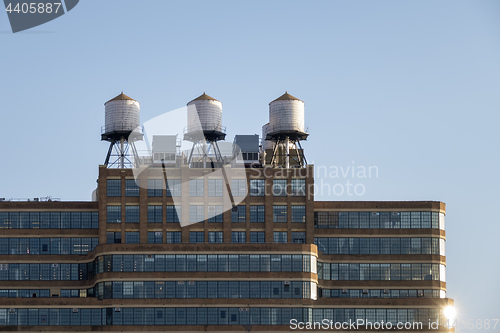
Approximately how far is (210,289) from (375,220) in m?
28.2

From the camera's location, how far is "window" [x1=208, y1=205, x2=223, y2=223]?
19500 cm

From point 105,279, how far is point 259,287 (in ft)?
72.0

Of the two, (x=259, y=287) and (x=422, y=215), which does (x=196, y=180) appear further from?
(x=422, y=215)

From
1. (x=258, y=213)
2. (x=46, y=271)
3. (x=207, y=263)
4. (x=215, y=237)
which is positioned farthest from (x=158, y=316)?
(x=258, y=213)

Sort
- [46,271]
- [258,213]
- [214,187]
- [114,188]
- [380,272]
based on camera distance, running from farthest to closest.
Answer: [380,272] → [46,271] → [214,187] → [258,213] → [114,188]

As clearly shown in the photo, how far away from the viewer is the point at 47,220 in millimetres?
198000

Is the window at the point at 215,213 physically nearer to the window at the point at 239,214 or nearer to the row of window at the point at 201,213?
the row of window at the point at 201,213

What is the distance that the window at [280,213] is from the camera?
196 m

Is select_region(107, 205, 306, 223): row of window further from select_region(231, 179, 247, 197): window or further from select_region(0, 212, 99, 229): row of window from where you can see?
select_region(0, 212, 99, 229): row of window

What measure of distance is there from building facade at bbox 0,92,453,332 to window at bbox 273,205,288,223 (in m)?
0.15

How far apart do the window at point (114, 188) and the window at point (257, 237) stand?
20392mm

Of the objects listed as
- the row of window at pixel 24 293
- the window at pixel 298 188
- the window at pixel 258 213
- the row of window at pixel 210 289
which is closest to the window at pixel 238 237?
the window at pixel 258 213

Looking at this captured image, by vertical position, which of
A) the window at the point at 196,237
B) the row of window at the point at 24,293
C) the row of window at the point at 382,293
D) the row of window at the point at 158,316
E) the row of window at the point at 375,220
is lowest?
the row of window at the point at 158,316

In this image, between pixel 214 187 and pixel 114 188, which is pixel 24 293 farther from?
pixel 214 187
